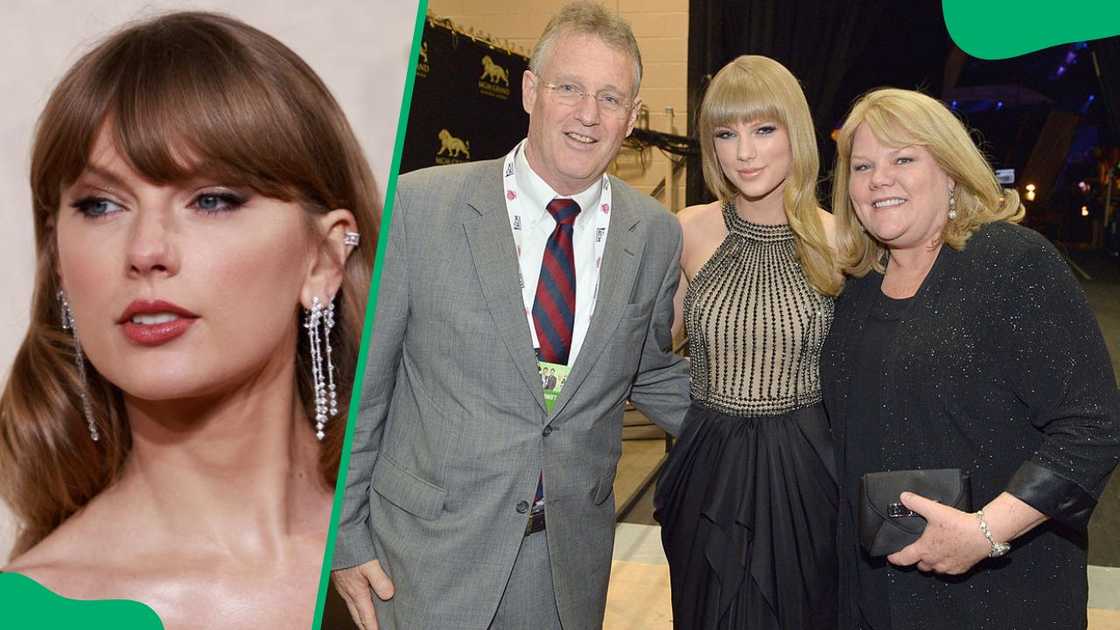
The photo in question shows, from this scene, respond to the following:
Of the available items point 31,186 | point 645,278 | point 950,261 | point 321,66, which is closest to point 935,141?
point 950,261

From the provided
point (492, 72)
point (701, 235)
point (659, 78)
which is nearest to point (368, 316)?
point (701, 235)

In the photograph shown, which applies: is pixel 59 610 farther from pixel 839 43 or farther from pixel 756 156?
pixel 839 43

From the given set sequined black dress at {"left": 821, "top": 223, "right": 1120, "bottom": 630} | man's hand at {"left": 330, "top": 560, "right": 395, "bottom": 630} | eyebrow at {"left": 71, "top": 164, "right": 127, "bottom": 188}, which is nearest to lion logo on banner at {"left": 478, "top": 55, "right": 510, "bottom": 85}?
sequined black dress at {"left": 821, "top": 223, "right": 1120, "bottom": 630}

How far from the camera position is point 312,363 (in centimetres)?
113

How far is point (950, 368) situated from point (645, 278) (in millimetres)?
577

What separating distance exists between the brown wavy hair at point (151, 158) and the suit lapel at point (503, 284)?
486 millimetres

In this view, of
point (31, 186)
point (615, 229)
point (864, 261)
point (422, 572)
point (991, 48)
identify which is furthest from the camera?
point (991, 48)

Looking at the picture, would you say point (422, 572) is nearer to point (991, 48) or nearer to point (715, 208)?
point (715, 208)

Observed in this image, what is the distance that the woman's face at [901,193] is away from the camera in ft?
5.69

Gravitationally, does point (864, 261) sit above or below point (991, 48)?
below

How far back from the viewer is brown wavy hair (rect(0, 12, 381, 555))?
1.03 metres

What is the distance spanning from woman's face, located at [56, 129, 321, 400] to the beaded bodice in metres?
1.14

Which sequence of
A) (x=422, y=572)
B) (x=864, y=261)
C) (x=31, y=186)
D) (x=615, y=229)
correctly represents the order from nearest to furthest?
(x=31, y=186), (x=422, y=572), (x=615, y=229), (x=864, y=261)

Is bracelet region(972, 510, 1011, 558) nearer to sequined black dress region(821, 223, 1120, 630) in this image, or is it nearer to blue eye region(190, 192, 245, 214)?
sequined black dress region(821, 223, 1120, 630)
